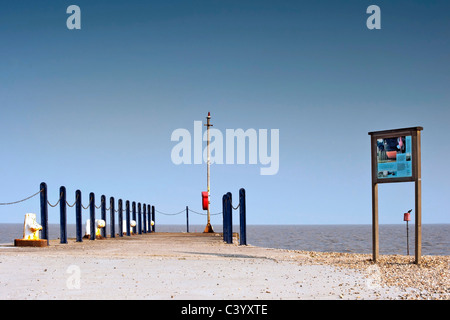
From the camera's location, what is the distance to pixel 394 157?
12.0 meters

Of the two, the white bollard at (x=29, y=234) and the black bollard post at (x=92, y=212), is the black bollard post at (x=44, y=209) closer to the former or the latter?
the white bollard at (x=29, y=234)

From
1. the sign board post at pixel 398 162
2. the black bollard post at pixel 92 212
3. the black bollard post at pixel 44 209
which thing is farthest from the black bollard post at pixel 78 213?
the sign board post at pixel 398 162

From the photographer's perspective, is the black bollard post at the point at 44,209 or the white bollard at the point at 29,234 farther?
the black bollard post at the point at 44,209

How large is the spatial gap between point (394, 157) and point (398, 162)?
151 millimetres

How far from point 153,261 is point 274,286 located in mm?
4270

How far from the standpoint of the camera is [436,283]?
27.8 ft

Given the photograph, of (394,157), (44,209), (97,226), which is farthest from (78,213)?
(394,157)

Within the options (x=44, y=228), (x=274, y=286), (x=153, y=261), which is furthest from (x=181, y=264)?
(x=44, y=228)

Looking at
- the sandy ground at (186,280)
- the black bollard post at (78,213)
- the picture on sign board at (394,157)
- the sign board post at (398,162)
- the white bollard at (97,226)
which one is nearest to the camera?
the sandy ground at (186,280)

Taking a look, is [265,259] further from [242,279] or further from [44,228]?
[44,228]

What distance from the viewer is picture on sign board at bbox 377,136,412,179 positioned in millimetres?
11836

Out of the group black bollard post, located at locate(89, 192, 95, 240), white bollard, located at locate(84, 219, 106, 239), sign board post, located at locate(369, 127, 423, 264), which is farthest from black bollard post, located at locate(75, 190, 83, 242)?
sign board post, located at locate(369, 127, 423, 264)

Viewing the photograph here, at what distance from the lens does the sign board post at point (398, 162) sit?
38.3 feet

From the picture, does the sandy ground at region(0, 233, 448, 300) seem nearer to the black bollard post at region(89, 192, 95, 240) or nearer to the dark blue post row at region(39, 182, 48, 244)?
the dark blue post row at region(39, 182, 48, 244)
